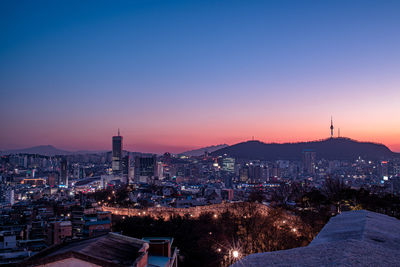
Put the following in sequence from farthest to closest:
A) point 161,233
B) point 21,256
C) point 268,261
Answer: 1. point 161,233
2. point 21,256
3. point 268,261

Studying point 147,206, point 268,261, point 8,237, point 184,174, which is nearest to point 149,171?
point 184,174

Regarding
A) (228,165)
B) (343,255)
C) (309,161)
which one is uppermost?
(343,255)

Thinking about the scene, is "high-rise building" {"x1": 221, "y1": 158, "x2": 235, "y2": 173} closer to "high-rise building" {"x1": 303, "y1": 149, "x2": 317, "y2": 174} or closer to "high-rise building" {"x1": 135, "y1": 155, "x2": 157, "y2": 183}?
"high-rise building" {"x1": 303, "y1": 149, "x2": 317, "y2": 174}

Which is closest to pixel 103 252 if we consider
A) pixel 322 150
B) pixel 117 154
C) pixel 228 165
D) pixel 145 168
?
pixel 145 168

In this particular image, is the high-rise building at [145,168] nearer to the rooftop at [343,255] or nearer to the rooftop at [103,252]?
the rooftop at [103,252]

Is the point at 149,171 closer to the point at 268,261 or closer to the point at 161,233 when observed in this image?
the point at 161,233

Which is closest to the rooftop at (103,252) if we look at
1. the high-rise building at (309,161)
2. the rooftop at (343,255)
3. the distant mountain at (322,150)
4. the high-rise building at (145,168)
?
the rooftop at (343,255)

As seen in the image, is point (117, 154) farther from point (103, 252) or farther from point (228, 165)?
point (103, 252)

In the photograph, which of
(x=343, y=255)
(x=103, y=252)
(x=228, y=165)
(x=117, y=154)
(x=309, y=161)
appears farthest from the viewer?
(x=117, y=154)
